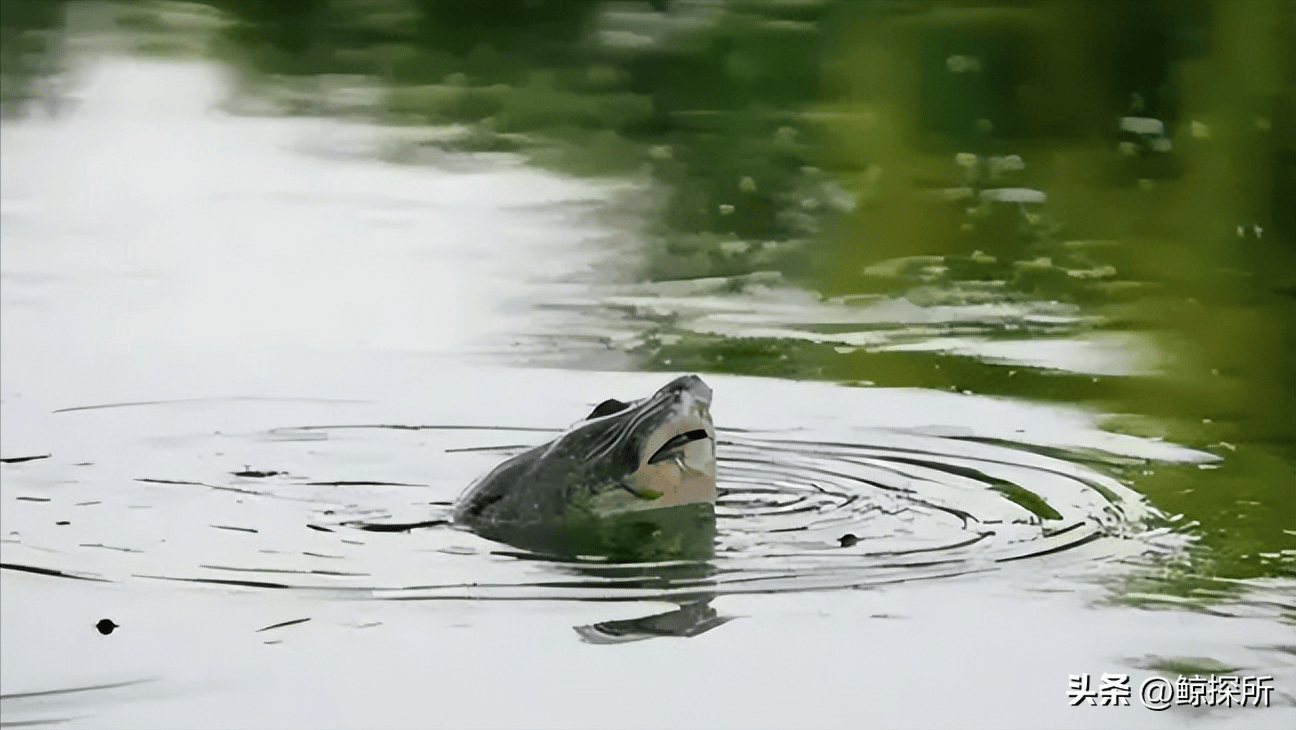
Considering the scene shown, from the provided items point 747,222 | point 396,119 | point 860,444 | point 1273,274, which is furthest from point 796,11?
point 860,444

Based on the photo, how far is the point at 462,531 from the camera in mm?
7031

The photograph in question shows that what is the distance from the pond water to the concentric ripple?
18 mm

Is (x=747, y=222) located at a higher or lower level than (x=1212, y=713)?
higher

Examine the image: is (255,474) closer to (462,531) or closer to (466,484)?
(466,484)

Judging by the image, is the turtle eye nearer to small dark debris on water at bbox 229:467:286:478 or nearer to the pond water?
the pond water

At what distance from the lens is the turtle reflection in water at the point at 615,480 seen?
7.09 metres

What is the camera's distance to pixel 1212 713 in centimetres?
559

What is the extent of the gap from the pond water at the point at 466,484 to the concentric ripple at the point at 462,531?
0.06ft

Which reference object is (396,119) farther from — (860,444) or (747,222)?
(860,444)

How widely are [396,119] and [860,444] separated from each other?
744cm

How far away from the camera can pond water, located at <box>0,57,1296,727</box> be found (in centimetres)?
573

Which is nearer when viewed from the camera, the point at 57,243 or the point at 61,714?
the point at 61,714

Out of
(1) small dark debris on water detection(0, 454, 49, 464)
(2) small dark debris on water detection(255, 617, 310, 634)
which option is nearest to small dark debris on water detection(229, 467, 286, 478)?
(1) small dark debris on water detection(0, 454, 49, 464)
